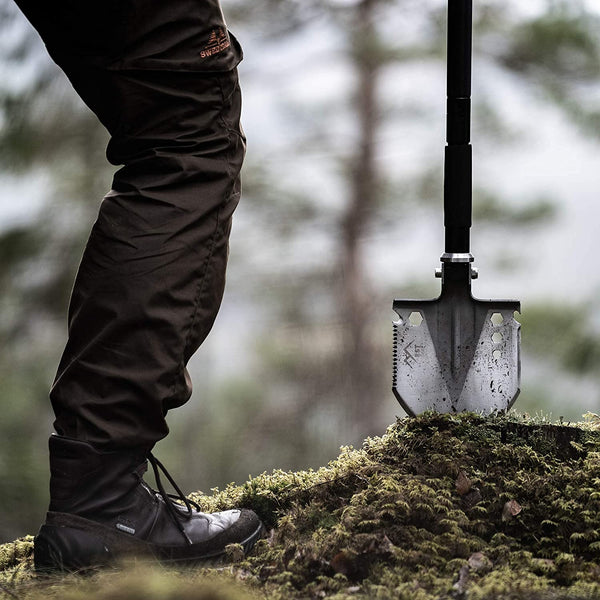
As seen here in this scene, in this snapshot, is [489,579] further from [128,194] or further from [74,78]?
[74,78]

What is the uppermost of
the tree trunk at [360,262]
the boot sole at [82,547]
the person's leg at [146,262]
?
the tree trunk at [360,262]

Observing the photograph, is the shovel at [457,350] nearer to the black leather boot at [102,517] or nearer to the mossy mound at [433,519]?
the mossy mound at [433,519]

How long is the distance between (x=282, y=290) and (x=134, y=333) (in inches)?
148

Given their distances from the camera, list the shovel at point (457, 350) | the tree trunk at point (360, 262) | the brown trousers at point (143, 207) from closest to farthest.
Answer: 1. the brown trousers at point (143, 207)
2. the shovel at point (457, 350)
3. the tree trunk at point (360, 262)

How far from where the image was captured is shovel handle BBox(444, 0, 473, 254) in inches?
79.7

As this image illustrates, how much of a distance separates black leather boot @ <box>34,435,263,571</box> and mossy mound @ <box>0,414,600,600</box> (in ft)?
0.25

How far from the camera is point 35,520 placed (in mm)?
5035

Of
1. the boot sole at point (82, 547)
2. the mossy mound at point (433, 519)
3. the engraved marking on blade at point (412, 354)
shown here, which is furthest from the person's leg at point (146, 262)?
the engraved marking on blade at point (412, 354)

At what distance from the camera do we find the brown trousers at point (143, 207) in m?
1.44

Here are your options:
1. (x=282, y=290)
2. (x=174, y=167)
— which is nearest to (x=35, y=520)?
(x=282, y=290)

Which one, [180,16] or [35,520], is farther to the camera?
[35,520]

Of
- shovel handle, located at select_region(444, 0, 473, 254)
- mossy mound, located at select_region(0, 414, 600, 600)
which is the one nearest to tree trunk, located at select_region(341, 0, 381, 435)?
shovel handle, located at select_region(444, 0, 473, 254)

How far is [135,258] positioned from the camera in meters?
1.46

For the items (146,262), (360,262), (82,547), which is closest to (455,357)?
(146,262)
